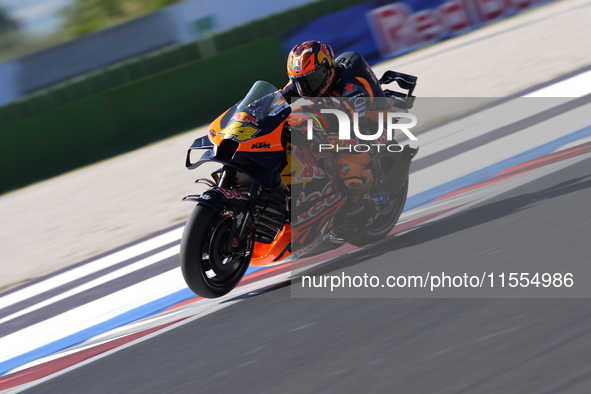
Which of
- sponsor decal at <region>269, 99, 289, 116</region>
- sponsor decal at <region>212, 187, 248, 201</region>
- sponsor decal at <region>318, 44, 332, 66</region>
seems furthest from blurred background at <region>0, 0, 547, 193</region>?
sponsor decal at <region>212, 187, 248, 201</region>

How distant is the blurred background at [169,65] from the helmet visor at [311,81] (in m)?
12.6

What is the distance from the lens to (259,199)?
17.3 ft

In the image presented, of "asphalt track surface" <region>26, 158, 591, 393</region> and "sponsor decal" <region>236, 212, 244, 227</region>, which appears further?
"sponsor decal" <region>236, 212, 244, 227</region>

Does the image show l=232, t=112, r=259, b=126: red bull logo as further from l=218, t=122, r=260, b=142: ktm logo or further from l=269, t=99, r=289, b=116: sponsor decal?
l=269, t=99, r=289, b=116: sponsor decal

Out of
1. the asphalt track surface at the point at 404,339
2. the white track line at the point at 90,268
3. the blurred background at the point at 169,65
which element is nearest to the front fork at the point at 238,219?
the asphalt track surface at the point at 404,339

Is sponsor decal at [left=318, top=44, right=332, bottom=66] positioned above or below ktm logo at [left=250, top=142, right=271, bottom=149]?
above

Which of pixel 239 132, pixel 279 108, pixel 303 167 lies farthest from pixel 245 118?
pixel 303 167

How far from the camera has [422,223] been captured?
21.0 ft

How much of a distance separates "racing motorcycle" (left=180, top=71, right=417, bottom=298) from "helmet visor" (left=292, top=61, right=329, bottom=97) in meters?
0.19

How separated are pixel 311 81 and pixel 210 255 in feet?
4.97

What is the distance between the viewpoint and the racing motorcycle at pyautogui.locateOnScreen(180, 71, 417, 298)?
501cm

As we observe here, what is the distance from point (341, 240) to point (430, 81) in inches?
365

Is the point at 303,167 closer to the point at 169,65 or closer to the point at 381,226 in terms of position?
the point at 381,226

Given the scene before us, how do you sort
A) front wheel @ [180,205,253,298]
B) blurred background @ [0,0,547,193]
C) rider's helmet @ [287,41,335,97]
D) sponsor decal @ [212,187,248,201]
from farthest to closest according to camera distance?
blurred background @ [0,0,547,193] → rider's helmet @ [287,41,335,97] → sponsor decal @ [212,187,248,201] → front wheel @ [180,205,253,298]
